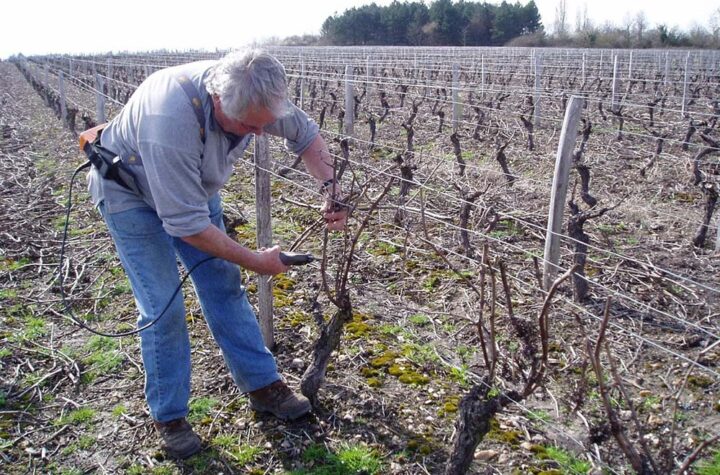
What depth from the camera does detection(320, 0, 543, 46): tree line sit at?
5750cm

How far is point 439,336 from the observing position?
372cm

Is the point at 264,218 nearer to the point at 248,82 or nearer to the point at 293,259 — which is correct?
the point at 293,259

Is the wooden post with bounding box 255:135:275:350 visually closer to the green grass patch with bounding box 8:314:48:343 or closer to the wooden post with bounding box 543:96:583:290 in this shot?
the green grass patch with bounding box 8:314:48:343

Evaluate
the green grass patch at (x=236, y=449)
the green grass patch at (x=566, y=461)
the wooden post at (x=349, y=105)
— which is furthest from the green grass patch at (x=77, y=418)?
the wooden post at (x=349, y=105)

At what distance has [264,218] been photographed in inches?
133

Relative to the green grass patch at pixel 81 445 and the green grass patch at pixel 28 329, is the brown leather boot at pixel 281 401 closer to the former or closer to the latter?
the green grass patch at pixel 81 445

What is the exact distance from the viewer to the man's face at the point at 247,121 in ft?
7.34

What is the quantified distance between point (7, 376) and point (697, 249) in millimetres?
4964

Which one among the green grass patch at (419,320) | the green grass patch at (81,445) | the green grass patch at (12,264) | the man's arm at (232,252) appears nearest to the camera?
the man's arm at (232,252)

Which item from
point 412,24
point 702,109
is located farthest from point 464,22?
point 702,109

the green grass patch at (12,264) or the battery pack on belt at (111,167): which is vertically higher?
the battery pack on belt at (111,167)

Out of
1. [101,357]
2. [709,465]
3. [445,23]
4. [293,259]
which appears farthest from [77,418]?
[445,23]

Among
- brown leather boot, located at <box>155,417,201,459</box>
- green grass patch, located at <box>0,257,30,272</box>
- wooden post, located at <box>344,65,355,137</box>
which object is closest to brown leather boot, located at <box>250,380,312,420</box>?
brown leather boot, located at <box>155,417,201,459</box>

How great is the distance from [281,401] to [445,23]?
192 ft
